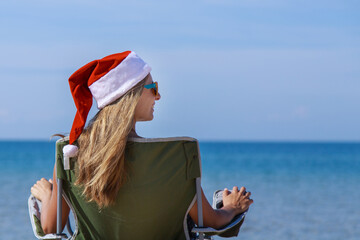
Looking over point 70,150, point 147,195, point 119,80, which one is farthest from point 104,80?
point 147,195

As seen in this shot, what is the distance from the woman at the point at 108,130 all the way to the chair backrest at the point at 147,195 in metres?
0.05

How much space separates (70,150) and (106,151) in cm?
17

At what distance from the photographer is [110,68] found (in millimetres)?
2943

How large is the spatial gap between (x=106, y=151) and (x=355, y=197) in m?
14.6

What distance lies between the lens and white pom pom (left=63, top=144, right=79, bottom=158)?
109 inches

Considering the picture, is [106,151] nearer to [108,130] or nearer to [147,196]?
[108,130]

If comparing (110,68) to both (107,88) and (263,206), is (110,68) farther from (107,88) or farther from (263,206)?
(263,206)

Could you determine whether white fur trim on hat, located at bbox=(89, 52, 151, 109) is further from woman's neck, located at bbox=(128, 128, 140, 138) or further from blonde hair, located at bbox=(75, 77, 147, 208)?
woman's neck, located at bbox=(128, 128, 140, 138)

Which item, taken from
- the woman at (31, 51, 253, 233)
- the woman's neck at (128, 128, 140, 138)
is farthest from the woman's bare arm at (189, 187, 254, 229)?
the woman's neck at (128, 128, 140, 138)

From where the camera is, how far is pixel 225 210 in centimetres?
304

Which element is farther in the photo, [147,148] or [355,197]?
[355,197]

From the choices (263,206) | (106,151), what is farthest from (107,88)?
(263,206)

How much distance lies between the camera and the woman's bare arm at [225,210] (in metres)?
2.91

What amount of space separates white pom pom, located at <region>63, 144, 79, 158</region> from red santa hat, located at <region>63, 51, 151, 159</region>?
4cm
